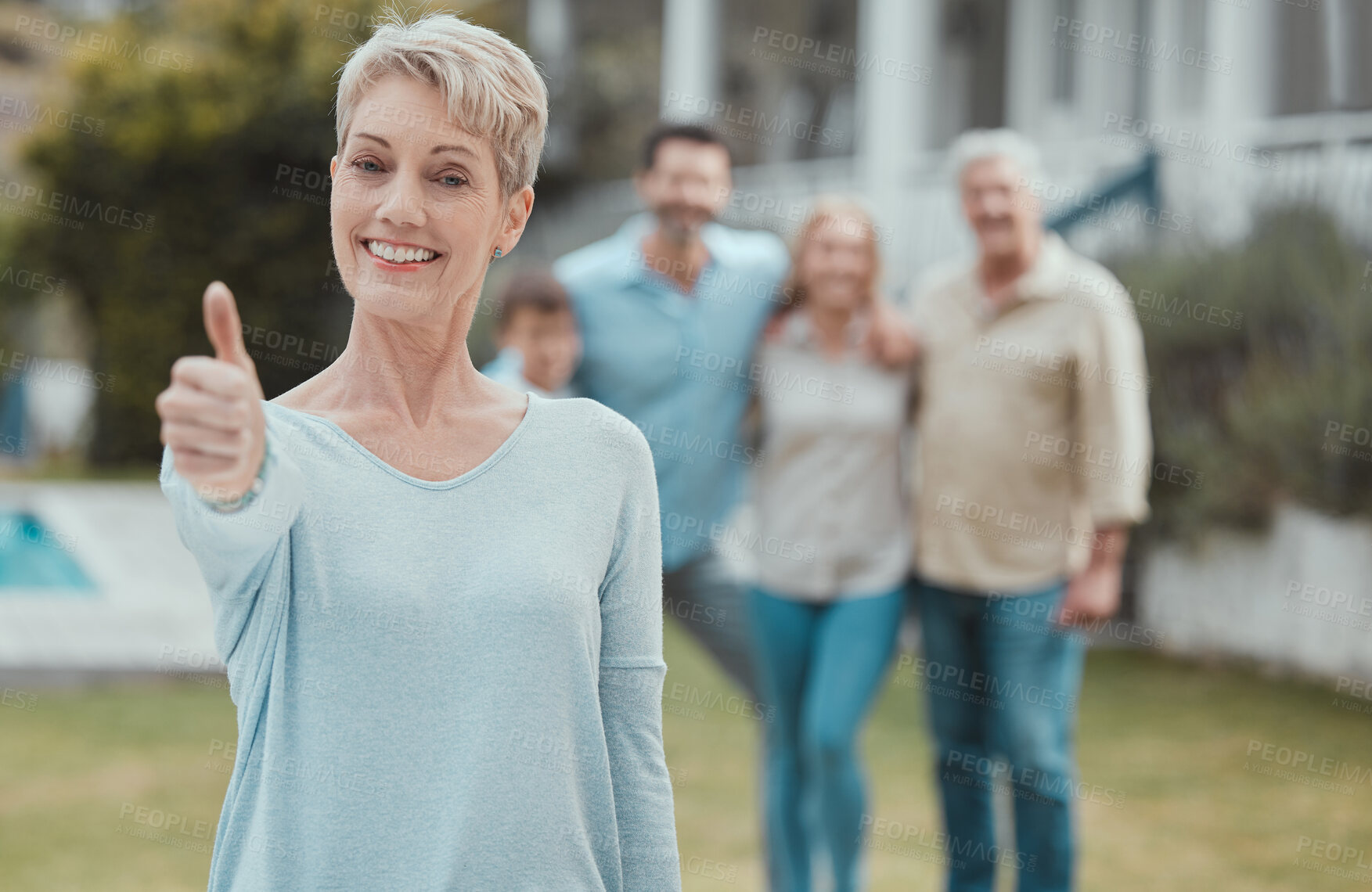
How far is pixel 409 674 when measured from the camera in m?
1.43

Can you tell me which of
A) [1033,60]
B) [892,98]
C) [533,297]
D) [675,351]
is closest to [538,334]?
[533,297]

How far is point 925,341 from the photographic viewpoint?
4023 mm

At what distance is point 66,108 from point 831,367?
531 inches

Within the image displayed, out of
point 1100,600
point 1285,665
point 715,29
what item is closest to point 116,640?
point 1100,600

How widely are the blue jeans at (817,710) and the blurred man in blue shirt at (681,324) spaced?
0.26 metres

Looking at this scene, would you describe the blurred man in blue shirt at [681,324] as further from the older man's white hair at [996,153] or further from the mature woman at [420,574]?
the mature woman at [420,574]

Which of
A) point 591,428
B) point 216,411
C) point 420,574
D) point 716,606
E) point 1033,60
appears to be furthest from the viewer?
point 1033,60

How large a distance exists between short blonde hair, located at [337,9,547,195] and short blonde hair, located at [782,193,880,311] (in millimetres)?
2424

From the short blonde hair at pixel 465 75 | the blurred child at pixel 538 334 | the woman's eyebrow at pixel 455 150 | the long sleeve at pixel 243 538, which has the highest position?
the short blonde hair at pixel 465 75

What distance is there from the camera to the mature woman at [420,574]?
140cm

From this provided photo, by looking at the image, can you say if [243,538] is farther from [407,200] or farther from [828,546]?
[828,546]

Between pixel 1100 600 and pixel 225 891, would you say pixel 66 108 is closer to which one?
pixel 1100 600

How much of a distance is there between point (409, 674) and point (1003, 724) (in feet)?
8.72

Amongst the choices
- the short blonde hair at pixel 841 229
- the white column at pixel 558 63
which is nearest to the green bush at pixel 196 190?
the white column at pixel 558 63
